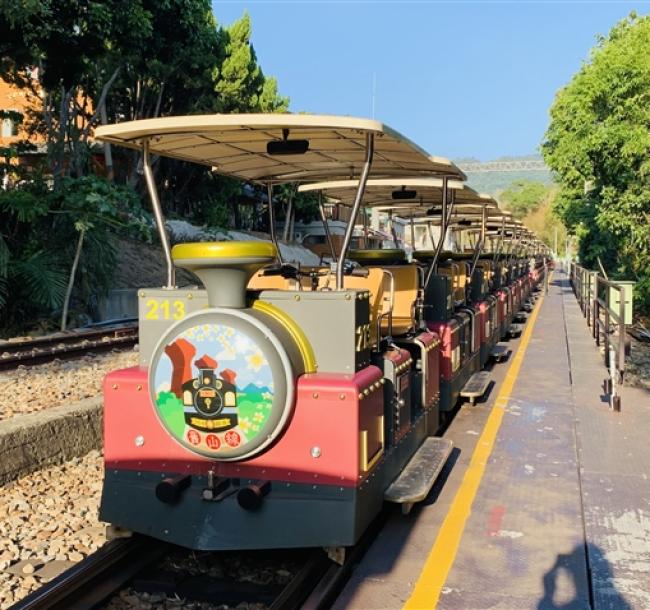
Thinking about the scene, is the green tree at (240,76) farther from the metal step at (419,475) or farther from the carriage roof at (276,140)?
the metal step at (419,475)

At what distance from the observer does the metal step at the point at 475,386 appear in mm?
7763

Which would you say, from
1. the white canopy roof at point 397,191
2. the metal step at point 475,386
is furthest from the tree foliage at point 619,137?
the metal step at point 475,386

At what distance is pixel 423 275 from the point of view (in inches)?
279

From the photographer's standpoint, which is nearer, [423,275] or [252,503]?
[252,503]

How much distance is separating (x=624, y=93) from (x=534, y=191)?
510ft

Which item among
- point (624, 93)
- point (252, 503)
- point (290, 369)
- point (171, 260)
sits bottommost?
point (252, 503)

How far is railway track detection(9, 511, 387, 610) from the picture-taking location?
3.43 meters

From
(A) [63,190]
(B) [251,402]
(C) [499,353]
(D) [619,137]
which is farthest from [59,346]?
(D) [619,137]

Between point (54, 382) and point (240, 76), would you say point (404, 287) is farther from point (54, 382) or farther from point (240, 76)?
point (240, 76)

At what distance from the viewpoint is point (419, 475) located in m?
4.73

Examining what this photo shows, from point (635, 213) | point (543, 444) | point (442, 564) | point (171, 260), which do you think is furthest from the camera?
point (635, 213)

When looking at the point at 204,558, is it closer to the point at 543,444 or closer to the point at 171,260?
the point at 171,260

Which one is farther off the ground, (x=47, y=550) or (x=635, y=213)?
(x=635, y=213)

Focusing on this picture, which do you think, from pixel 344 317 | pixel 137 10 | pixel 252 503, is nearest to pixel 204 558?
pixel 252 503
